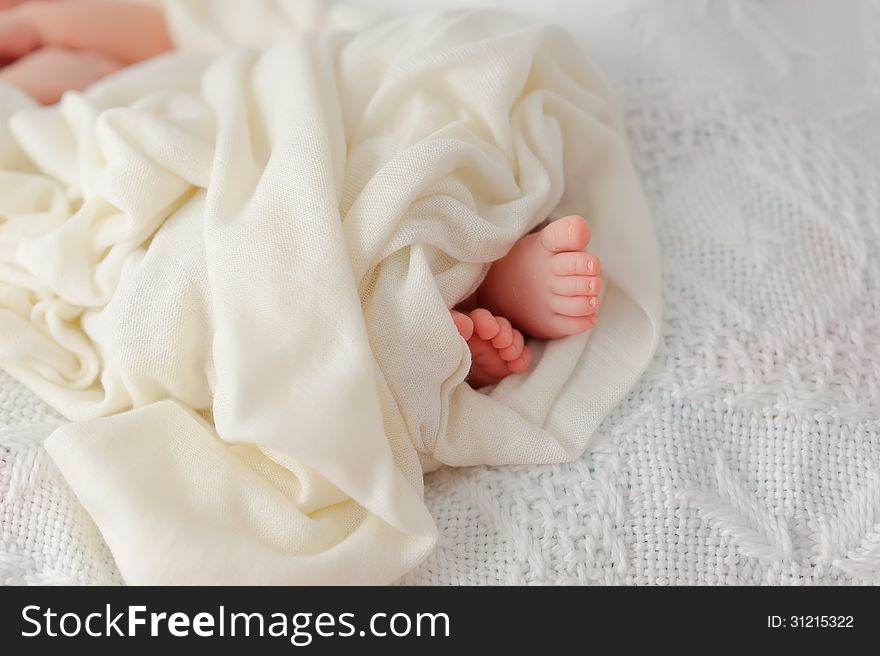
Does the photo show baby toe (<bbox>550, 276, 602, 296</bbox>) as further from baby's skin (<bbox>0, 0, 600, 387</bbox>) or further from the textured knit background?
the textured knit background

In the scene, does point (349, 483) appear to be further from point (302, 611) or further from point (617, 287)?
point (617, 287)

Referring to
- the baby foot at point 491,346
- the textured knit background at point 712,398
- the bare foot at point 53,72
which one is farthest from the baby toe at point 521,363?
the bare foot at point 53,72

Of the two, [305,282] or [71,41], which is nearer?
[305,282]

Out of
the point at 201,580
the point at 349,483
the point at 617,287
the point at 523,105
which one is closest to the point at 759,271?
the point at 617,287

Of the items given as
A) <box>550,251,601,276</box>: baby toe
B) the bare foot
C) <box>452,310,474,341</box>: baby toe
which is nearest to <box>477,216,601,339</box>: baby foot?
<box>550,251,601,276</box>: baby toe

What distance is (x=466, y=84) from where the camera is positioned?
Result: 103cm

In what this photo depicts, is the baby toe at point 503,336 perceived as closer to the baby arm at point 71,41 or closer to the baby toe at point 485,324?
the baby toe at point 485,324

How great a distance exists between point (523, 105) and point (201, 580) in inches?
24.5

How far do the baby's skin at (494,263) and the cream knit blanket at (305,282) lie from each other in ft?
0.12

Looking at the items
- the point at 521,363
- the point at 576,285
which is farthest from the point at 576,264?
the point at 521,363

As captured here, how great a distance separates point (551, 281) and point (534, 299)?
0.12ft

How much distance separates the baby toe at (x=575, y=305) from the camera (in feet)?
3.21

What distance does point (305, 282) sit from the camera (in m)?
0.87

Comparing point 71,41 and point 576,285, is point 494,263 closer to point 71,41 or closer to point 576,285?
point 576,285
